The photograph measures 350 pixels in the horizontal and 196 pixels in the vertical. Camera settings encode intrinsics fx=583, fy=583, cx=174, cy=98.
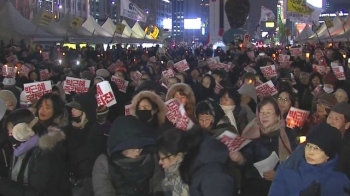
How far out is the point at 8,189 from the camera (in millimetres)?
4441

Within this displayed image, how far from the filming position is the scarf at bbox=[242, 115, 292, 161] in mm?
5152

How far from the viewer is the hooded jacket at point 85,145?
16.9 feet

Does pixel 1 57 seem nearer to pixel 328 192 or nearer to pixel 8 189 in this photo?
pixel 8 189

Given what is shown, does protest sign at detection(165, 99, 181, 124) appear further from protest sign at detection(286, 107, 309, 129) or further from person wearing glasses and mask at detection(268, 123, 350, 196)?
person wearing glasses and mask at detection(268, 123, 350, 196)

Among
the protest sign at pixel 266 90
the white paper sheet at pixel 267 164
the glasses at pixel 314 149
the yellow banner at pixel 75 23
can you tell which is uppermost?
the yellow banner at pixel 75 23

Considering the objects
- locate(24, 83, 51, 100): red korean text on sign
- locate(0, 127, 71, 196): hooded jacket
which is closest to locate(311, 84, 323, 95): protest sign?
locate(24, 83, 51, 100): red korean text on sign

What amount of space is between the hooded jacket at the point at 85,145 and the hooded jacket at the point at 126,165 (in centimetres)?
107

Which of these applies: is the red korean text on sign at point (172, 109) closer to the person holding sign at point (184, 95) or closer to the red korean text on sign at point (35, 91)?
the person holding sign at point (184, 95)

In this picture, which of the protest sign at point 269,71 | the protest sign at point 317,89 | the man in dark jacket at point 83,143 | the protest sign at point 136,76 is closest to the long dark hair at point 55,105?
the man in dark jacket at point 83,143

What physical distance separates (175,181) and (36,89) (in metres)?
5.09

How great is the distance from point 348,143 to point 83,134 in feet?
8.20

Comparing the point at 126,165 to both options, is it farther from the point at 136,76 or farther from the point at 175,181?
the point at 136,76

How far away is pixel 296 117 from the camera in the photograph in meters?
6.79

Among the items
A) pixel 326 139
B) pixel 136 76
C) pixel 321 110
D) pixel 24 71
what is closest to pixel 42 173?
pixel 326 139
